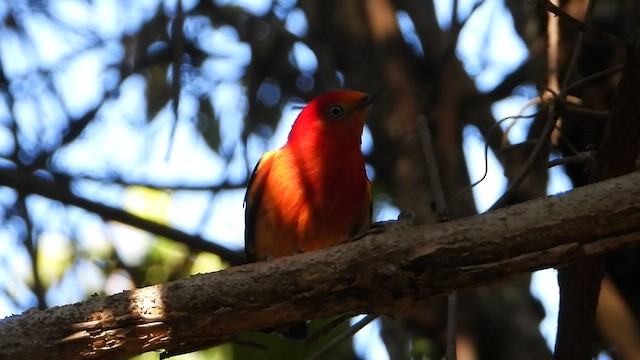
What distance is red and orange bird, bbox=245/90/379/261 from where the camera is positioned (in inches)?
174

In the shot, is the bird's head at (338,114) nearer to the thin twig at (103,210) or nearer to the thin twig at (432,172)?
Answer: the thin twig at (432,172)

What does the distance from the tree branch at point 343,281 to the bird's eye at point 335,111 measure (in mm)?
2081

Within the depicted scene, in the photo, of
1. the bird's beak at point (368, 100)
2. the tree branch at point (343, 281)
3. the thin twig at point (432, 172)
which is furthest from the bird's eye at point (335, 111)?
the tree branch at point (343, 281)

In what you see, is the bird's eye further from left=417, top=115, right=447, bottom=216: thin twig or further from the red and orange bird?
left=417, top=115, right=447, bottom=216: thin twig

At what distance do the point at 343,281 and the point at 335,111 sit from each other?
2.18 meters

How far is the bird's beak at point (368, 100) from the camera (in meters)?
4.62

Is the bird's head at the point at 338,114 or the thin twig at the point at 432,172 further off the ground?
the bird's head at the point at 338,114

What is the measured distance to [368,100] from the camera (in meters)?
4.65

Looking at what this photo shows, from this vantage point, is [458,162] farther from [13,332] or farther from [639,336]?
[13,332]

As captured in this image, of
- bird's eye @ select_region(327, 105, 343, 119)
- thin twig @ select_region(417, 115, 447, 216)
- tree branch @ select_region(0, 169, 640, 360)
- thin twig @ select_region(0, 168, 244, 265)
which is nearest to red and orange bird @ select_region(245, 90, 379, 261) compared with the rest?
bird's eye @ select_region(327, 105, 343, 119)

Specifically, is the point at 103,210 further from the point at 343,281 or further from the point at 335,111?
the point at 343,281

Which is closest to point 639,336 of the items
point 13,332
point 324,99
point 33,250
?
point 324,99

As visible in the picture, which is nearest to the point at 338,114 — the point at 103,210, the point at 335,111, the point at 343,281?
the point at 335,111

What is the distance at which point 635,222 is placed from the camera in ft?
8.34
